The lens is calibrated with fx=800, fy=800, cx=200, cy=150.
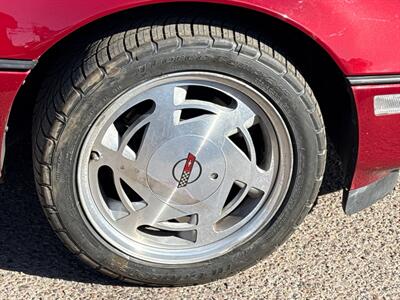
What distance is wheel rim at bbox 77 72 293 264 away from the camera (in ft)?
9.06

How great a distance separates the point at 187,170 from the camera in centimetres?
286

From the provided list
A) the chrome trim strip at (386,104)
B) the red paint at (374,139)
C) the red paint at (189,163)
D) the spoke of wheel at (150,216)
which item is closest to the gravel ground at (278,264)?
the spoke of wheel at (150,216)

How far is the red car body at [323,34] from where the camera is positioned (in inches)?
99.5

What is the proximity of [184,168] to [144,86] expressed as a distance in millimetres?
350

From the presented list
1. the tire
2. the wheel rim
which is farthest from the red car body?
the wheel rim

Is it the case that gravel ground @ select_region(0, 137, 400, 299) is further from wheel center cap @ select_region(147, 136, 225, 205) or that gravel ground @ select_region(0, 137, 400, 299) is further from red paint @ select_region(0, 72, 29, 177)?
red paint @ select_region(0, 72, 29, 177)

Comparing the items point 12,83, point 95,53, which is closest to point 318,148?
point 95,53

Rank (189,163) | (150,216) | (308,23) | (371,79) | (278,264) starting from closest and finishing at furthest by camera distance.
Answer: (308,23) → (371,79) → (189,163) → (150,216) → (278,264)

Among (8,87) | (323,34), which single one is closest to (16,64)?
(8,87)

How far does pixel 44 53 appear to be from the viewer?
2.65 m

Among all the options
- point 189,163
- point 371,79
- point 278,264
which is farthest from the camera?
Answer: point 278,264

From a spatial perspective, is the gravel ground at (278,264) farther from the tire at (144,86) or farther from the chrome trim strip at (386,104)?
the chrome trim strip at (386,104)

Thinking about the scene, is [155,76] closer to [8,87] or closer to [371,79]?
Result: [8,87]

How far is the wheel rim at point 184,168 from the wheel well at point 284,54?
0.21 metres
